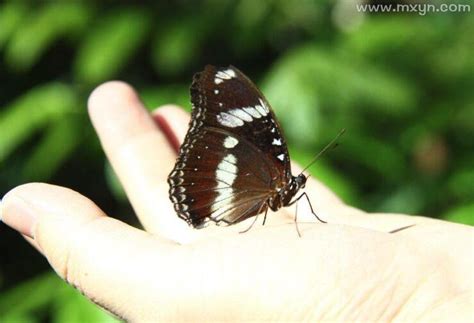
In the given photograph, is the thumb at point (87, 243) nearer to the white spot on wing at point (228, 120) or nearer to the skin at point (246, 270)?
the skin at point (246, 270)

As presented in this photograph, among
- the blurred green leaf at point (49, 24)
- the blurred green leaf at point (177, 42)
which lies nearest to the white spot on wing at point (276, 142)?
the blurred green leaf at point (177, 42)

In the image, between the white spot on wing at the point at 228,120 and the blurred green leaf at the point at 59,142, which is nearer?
the white spot on wing at the point at 228,120

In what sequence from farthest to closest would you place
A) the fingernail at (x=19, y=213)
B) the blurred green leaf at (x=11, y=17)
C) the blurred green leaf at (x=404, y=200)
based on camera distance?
the blurred green leaf at (x=11, y=17), the blurred green leaf at (x=404, y=200), the fingernail at (x=19, y=213)

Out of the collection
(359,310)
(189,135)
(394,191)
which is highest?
(189,135)

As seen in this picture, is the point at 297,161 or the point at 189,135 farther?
the point at 297,161

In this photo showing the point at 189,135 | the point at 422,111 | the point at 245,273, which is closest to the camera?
the point at 245,273

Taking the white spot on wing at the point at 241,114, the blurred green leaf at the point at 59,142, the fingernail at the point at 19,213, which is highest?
the white spot on wing at the point at 241,114

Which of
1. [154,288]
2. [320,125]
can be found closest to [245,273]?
[154,288]

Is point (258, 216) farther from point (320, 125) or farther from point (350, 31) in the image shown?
point (350, 31)
